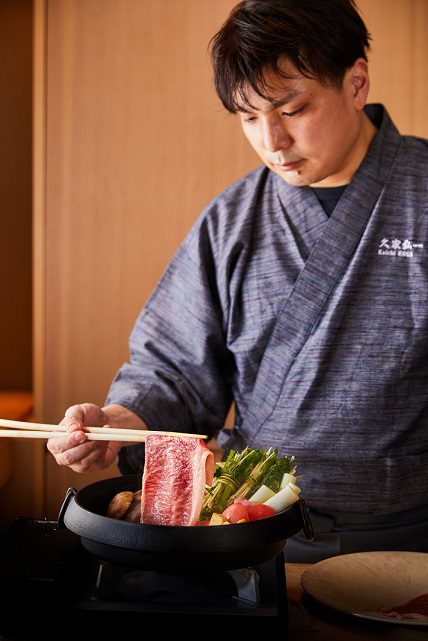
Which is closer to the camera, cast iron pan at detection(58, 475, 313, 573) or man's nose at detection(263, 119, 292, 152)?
cast iron pan at detection(58, 475, 313, 573)

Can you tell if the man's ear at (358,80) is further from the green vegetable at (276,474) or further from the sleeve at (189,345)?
the green vegetable at (276,474)

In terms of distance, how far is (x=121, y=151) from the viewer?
3.05 meters

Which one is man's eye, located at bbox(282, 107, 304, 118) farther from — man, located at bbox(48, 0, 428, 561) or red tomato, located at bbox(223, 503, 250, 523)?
red tomato, located at bbox(223, 503, 250, 523)

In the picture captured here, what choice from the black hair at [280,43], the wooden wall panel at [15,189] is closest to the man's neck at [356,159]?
the black hair at [280,43]

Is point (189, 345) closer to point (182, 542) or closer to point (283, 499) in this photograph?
point (283, 499)

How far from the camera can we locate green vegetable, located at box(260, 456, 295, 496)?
1.24 metres

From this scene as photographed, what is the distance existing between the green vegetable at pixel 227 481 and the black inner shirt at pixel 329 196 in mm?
822

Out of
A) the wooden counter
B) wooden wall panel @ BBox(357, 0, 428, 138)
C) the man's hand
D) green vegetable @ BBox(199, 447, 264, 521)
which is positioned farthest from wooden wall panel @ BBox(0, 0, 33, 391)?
the wooden counter

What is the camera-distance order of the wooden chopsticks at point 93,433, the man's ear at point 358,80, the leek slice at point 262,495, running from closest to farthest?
the leek slice at point 262,495 < the wooden chopsticks at point 93,433 < the man's ear at point 358,80

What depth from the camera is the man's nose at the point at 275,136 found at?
1.68m

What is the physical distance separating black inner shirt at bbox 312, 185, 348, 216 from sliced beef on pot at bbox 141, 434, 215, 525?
90 cm

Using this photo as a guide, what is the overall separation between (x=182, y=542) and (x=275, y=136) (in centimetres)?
98

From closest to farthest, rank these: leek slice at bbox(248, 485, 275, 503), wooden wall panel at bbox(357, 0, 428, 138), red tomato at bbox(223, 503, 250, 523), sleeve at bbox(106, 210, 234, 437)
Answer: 1. red tomato at bbox(223, 503, 250, 523)
2. leek slice at bbox(248, 485, 275, 503)
3. sleeve at bbox(106, 210, 234, 437)
4. wooden wall panel at bbox(357, 0, 428, 138)

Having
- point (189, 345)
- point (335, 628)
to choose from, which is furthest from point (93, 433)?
point (189, 345)
